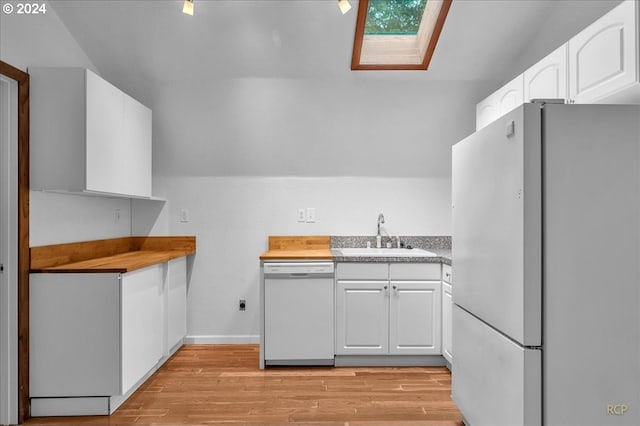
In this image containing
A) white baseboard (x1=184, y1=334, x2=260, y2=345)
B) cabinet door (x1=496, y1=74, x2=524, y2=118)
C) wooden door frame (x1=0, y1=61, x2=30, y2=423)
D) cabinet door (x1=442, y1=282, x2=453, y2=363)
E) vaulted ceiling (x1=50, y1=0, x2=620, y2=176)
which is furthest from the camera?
white baseboard (x1=184, y1=334, x2=260, y2=345)

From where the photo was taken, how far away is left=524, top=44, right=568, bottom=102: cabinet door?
7.55 feet

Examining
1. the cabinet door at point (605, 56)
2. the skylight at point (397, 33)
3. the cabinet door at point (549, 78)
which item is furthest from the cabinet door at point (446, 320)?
the skylight at point (397, 33)

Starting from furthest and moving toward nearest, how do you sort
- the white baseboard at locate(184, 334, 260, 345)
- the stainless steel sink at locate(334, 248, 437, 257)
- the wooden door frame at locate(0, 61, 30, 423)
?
1. the white baseboard at locate(184, 334, 260, 345)
2. the stainless steel sink at locate(334, 248, 437, 257)
3. the wooden door frame at locate(0, 61, 30, 423)

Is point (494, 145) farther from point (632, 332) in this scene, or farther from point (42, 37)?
point (42, 37)

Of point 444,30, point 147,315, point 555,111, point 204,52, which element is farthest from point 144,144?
point 555,111

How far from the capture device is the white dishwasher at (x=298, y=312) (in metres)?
3.08

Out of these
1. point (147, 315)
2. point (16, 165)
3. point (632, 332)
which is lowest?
point (147, 315)

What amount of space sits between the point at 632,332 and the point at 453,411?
4.25 ft

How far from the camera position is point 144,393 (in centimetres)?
266

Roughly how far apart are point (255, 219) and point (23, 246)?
1815 mm

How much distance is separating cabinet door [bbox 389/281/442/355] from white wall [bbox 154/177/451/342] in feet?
2.42

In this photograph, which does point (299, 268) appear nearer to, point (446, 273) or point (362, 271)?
point (362, 271)

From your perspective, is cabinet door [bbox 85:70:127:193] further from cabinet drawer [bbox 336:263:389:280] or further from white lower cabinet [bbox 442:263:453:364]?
white lower cabinet [bbox 442:263:453:364]

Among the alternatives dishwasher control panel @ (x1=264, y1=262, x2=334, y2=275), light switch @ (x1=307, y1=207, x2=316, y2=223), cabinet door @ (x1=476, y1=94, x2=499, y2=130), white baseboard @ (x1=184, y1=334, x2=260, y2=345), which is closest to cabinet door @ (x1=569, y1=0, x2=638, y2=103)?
cabinet door @ (x1=476, y1=94, x2=499, y2=130)
